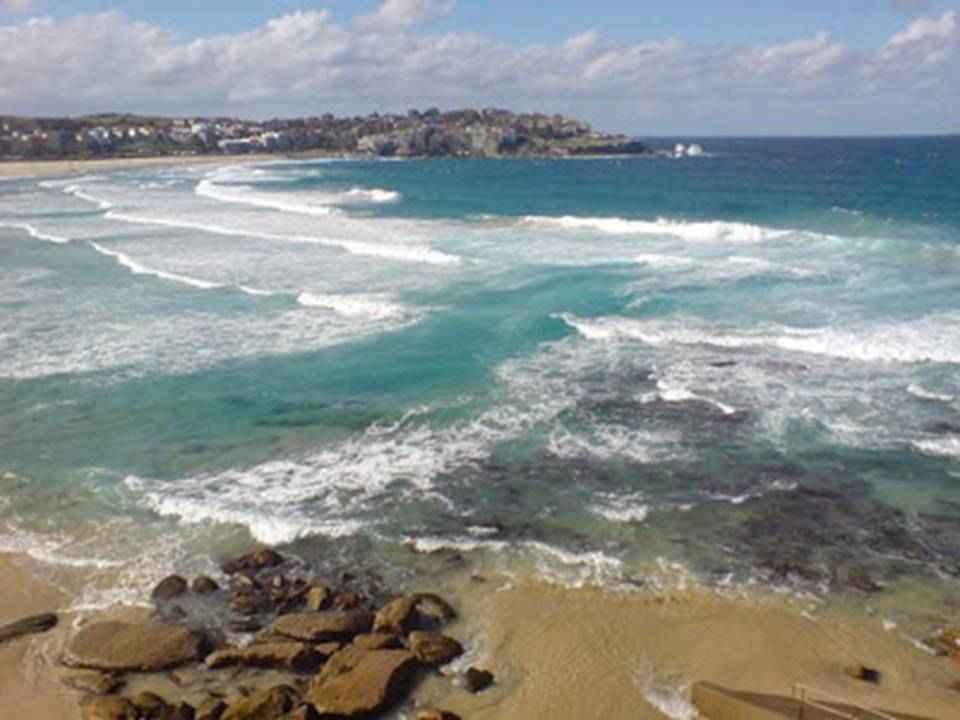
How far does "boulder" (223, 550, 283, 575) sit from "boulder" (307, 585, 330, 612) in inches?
45.8

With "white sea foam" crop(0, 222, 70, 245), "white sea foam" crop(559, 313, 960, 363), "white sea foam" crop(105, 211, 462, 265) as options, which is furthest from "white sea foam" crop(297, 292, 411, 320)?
"white sea foam" crop(0, 222, 70, 245)

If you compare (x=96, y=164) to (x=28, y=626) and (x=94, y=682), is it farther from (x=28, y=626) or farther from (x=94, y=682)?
(x=94, y=682)

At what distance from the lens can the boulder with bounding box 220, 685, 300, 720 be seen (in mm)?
10562

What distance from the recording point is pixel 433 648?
12.0 meters

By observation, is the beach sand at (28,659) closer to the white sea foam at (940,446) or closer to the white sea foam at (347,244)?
the white sea foam at (940,446)

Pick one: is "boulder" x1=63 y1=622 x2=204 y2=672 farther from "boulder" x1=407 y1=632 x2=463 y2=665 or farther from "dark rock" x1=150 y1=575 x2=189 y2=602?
"boulder" x1=407 y1=632 x2=463 y2=665

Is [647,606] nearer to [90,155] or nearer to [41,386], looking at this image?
[41,386]

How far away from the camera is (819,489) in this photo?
16641 millimetres

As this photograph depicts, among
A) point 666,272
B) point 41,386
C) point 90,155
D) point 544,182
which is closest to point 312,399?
point 41,386

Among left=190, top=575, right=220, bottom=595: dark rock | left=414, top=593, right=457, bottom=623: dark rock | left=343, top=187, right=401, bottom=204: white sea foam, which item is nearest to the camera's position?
left=414, top=593, right=457, bottom=623: dark rock

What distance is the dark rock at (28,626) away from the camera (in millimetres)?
12617

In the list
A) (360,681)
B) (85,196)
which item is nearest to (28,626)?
(360,681)

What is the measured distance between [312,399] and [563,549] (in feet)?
30.3

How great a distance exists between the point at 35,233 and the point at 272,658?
47876 mm
